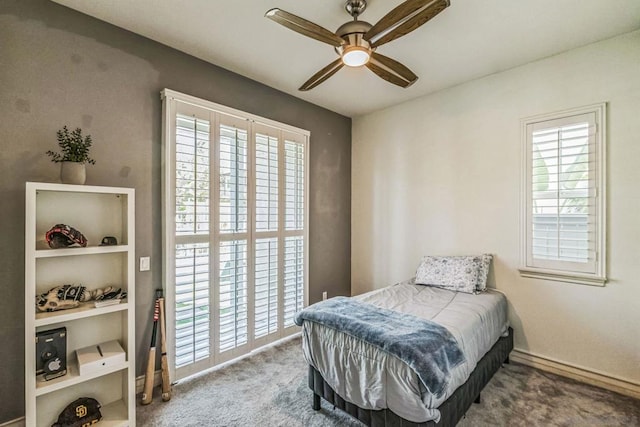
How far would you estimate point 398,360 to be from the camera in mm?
1557

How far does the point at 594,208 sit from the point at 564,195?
8.6 inches

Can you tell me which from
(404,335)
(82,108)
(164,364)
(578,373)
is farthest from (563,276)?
(82,108)

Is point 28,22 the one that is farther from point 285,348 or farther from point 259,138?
point 285,348

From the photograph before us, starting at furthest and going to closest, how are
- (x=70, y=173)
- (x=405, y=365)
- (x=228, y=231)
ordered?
(x=228, y=231) → (x=70, y=173) → (x=405, y=365)

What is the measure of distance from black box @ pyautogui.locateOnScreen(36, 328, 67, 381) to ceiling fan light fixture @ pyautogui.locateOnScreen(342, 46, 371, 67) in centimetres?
246

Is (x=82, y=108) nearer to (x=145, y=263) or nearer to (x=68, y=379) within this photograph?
(x=145, y=263)

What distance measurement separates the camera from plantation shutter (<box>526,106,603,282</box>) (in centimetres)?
235

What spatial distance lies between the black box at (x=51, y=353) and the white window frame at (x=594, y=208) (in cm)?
359

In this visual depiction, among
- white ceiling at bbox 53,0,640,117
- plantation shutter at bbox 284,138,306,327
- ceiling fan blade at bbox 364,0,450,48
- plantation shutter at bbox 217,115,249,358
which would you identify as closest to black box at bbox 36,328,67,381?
plantation shutter at bbox 217,115,249,358

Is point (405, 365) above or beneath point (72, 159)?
beneath

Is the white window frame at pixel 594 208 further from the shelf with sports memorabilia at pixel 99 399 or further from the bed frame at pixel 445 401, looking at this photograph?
the shelf with sports memorabilia at pixel 99 399

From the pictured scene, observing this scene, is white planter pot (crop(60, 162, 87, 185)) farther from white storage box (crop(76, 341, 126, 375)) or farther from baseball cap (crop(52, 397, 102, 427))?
baseball cap (crop(52, 397, 102, 427))

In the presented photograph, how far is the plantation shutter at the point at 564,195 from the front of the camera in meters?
2.35

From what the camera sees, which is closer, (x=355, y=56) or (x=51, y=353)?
(x=51, y=353)
